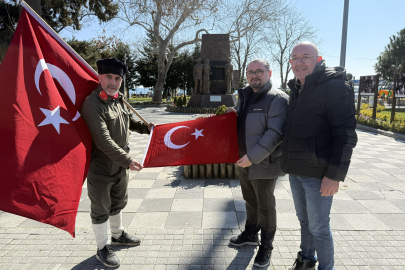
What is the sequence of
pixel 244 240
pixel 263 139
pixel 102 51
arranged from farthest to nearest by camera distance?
pixel 102 51 → pixel 244 240 → pixel 263 139

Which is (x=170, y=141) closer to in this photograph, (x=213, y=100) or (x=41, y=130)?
A: (x=41, y=130)

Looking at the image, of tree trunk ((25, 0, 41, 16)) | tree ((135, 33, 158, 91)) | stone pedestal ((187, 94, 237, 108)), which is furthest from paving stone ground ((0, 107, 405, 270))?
tree ((135, 33, 158, 91))

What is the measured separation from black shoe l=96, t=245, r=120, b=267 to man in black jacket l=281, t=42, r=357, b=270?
6.38 ft

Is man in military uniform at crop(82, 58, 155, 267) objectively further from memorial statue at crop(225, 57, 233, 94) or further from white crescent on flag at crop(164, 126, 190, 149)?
memorial statue at crop(225, 57, 233, 94)

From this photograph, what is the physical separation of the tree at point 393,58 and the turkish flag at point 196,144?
4990cm

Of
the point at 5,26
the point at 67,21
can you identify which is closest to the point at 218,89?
the point at 67,21

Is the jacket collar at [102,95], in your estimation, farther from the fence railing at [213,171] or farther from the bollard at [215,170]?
the bollard at [215,170]

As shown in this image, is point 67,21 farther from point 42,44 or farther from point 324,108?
point 324,108

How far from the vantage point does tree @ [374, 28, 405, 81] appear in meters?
44.2

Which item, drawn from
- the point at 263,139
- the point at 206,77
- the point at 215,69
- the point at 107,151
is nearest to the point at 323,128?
the point at 263,139

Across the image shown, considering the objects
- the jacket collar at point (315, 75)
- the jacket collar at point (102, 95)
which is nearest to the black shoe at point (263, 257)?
the jacket collar at point (315, 75)

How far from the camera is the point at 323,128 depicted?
87.4 inches

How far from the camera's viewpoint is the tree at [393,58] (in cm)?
4422

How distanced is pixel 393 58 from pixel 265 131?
177 ft
